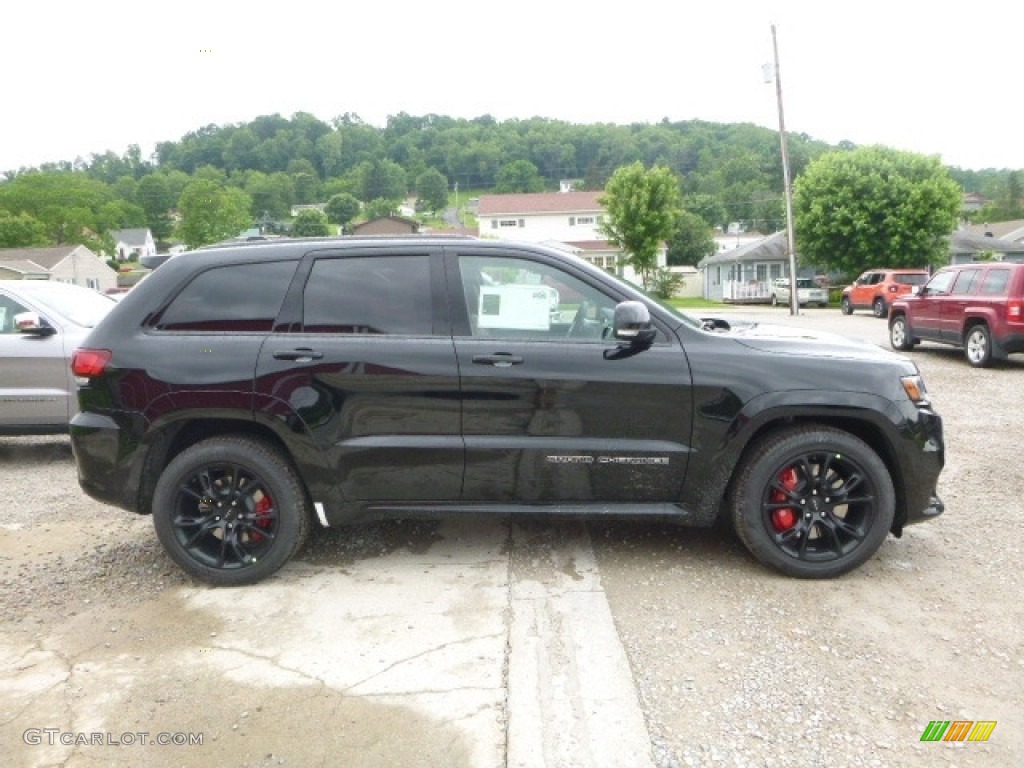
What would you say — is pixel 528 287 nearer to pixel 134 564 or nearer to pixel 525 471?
pixel 525 471

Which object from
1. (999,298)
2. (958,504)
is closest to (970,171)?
(999,298)

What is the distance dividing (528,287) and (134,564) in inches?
110

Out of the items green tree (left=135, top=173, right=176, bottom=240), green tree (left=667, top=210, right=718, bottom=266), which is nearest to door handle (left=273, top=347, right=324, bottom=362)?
green tree (left=667, top=210, right=718, bottom=266)

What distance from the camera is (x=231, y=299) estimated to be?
4059 mm

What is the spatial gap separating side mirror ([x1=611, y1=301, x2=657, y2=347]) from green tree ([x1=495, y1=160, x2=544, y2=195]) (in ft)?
253

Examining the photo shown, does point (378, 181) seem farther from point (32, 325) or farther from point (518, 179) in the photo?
point (32, 325)

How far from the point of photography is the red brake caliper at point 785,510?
3.92m

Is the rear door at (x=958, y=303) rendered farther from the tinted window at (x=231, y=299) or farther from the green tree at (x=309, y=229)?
the tinted window at (x=231, y=299)

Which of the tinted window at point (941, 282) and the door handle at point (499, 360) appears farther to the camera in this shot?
the tinted window at point (941, 282)

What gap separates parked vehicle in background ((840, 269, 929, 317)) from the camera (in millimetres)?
26062

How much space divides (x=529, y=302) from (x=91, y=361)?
2.34m

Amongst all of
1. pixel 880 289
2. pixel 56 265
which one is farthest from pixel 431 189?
pixel 880 289

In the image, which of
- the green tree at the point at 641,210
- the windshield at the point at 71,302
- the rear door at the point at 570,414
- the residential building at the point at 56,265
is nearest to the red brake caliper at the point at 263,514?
the rear door at the point at 570,414

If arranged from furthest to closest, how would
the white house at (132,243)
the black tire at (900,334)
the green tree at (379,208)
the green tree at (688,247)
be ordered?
1. the white house at (132,243)
2. the green tree at (688,247)
3. the green tree at (379,208)
4. the black tire at (900,334)
